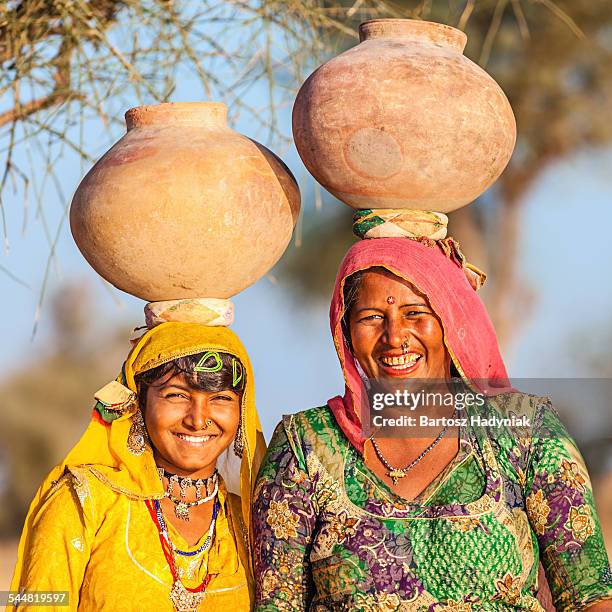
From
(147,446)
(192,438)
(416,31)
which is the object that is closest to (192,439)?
(192,438)

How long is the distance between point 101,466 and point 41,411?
1324cm

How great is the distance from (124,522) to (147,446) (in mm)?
262

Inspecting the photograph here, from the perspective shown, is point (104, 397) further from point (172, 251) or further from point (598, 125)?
point (598, 125)

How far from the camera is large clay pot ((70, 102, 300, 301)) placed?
3785 millimetres

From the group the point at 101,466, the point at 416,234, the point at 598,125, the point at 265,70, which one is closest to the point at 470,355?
the point at 416,234

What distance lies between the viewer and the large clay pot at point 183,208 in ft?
12.4

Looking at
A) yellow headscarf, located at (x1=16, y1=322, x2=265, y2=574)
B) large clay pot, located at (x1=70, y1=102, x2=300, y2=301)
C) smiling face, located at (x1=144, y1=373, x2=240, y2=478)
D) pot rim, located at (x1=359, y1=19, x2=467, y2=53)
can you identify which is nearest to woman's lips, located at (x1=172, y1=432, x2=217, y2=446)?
→ smiling face, located at (x1=144, y1=373, x2=240, y2=478)

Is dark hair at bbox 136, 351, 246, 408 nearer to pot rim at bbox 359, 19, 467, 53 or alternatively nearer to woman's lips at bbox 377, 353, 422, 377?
woman's lips at bbox 377, 353, 422, 377

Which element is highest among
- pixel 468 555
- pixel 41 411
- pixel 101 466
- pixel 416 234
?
pixel 41 411

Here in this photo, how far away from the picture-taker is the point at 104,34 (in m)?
5.04

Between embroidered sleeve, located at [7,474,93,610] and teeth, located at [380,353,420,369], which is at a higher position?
teeth, located at [380,353,420,369]

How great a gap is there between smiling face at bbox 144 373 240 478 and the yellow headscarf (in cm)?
7

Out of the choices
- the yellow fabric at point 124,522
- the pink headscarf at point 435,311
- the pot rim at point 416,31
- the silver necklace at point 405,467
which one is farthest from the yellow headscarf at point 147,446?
the pot rim at point 416,31

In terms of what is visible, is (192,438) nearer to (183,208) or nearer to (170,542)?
(170,542)
